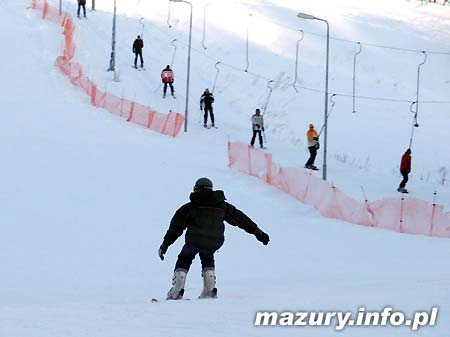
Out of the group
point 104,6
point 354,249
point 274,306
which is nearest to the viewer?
point 274,306

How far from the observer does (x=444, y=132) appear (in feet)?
129

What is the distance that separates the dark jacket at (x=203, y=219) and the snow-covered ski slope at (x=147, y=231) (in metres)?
0.66

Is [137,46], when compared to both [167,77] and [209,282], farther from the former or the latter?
[209,282]

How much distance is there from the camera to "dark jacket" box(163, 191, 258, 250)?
986 cm

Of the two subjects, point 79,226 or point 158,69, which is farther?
point 158,69

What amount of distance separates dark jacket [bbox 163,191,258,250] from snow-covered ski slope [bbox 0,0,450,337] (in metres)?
0.66

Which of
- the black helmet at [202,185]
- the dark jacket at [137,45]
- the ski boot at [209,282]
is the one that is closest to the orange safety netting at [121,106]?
the dark jacket at [137,45]

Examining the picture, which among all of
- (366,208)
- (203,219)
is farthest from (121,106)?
(203,219)

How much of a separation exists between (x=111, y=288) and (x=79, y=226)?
4.95 m

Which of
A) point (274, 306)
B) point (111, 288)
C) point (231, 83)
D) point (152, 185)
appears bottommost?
point (231, 83)

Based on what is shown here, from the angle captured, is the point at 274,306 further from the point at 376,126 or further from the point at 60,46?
the point at 60,46

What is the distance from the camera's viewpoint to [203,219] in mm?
9875

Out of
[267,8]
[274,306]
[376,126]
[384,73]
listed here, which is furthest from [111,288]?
[267,8]

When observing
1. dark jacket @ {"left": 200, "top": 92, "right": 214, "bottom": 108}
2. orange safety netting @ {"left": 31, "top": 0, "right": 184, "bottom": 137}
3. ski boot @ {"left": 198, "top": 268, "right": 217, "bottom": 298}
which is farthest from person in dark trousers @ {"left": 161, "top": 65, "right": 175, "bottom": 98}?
ski boot @ {"left": 198, "top": 268, "right": 217, "bottom": 298}
